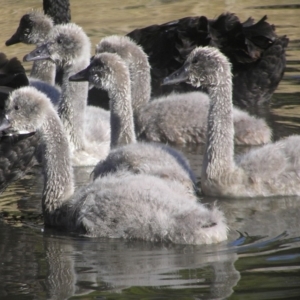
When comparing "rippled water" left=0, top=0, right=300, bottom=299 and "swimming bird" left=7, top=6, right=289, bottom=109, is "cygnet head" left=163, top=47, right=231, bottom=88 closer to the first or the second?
"rippled water" left=0, top=0, right=300, bottom=299

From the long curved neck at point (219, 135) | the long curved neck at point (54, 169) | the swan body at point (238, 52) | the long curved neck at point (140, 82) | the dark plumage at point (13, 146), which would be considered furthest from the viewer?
the swan body at point (238, 52)

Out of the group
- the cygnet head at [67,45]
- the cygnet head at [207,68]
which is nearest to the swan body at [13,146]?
the cygnet head at [67,45]

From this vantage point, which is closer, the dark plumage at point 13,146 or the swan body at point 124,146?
the swan body at point 124,146

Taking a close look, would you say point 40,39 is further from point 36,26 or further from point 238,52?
point 238,52

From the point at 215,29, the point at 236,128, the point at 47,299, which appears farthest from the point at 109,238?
the point at 215,29

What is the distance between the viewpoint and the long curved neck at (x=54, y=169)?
5980mm

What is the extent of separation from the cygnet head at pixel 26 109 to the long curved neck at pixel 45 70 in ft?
9.04

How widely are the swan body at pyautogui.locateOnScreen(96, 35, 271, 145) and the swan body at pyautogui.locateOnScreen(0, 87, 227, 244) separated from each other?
1926 mm

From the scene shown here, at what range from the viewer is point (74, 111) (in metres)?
7.69

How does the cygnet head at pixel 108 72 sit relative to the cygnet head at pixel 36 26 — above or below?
above

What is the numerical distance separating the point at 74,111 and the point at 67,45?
514 millimetres

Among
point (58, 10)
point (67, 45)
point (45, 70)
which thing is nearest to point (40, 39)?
point (45, 70)

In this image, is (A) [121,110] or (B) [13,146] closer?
(B) [13,146]

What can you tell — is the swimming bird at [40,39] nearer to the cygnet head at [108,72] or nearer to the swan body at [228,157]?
the cygnet head at [108,72]
